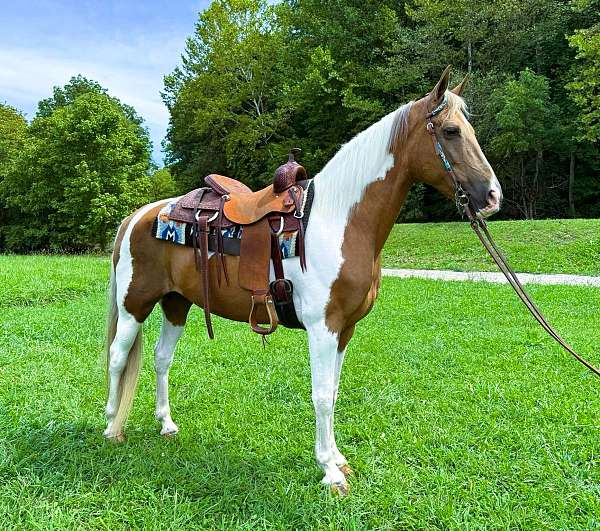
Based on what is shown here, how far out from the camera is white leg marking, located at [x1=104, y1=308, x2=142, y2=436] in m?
2.89

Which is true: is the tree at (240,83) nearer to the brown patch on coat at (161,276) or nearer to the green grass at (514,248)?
the green grass at (514,248)

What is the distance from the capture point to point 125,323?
289 centimetres

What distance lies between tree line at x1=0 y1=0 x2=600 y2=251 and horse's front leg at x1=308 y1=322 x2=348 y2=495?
16.3 meters

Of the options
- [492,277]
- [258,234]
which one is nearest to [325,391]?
[258,234]

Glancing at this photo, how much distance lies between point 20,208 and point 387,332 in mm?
23489

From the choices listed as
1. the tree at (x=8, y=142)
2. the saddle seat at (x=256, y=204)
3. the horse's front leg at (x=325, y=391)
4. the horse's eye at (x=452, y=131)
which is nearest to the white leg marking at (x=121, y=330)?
the saddle seat at (x=256, y=204)

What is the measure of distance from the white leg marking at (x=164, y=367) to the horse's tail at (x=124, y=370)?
15 centimetres

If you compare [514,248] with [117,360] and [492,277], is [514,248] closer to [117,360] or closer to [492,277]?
[492,277]

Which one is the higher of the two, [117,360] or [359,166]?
[359,166]

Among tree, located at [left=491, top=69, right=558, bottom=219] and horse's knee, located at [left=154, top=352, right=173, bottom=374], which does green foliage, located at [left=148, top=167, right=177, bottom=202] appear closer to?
tree, located at [left=491, top=69, right=558, bottom=219]

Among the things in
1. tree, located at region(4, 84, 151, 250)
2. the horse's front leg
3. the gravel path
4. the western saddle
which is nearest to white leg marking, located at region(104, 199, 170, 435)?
the western saddle

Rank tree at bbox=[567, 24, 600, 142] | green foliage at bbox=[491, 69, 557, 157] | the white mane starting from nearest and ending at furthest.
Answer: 1. the white mane
2. tree at bbox=[567, 24, 600, 142]
3. green foliage at bbox=[491, 69, 557, 157]

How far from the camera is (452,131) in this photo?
213 cm

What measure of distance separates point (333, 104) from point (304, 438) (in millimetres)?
21653
